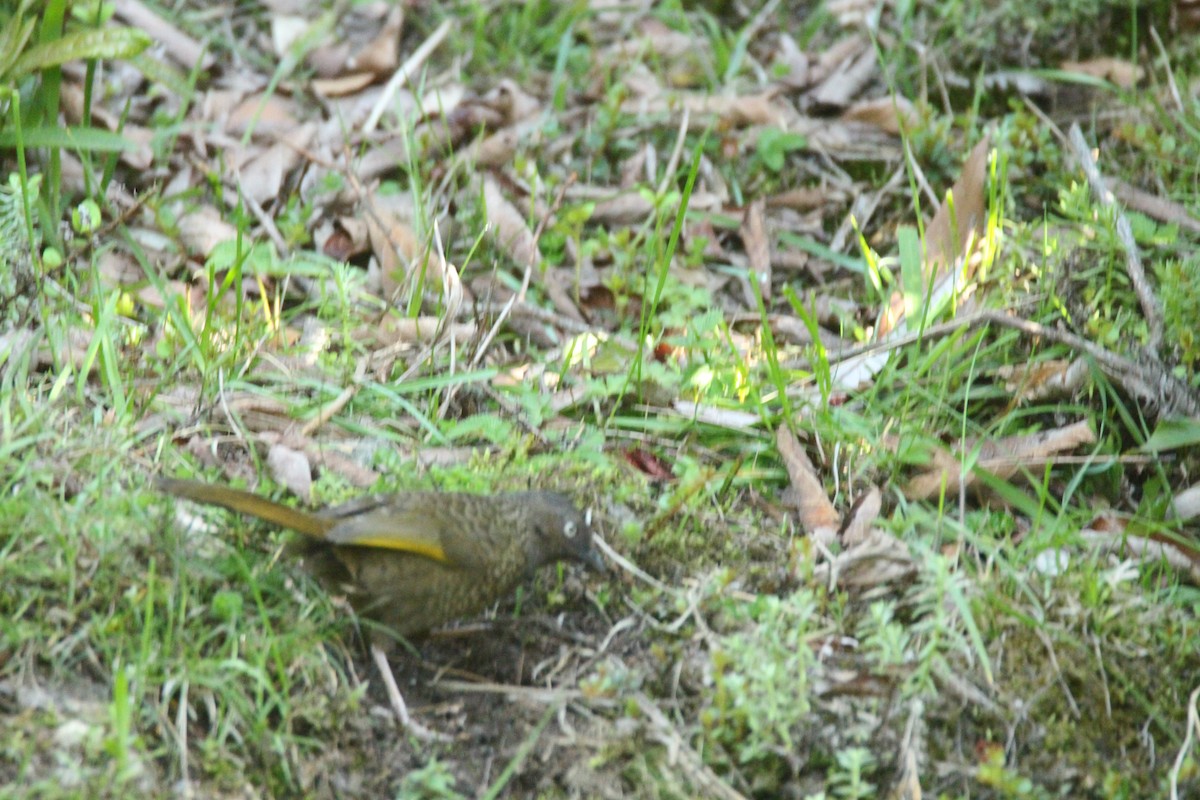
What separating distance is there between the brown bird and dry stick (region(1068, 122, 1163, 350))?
2.24 m

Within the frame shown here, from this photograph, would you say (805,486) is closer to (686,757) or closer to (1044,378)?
(1044,378)

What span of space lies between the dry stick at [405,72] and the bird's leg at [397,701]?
323 cm

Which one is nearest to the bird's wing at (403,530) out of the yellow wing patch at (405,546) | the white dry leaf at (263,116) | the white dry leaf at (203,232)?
the yellow wing patch at (405,546)

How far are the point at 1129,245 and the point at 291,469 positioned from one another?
10.3 feet

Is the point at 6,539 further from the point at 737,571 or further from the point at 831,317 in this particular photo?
the point at 831,317

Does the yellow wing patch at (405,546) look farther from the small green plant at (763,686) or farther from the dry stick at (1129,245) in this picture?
the dry stick at (1129,245)

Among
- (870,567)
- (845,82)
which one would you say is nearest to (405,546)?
(870,567)

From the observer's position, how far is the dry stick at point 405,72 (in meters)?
6.05

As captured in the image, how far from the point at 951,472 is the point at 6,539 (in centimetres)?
283

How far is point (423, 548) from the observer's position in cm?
339

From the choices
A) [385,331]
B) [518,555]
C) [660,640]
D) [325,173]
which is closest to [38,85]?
[325,173]

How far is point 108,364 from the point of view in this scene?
159 inches

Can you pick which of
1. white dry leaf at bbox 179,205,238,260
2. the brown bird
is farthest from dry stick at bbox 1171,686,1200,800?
white dry leaf at bbox 179,205,238,260

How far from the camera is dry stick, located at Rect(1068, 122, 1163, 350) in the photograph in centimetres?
449
